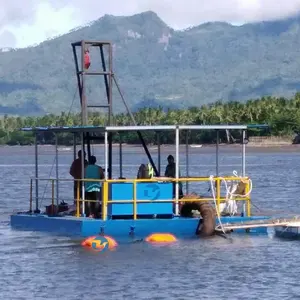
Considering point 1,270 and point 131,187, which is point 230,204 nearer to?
point 131,187

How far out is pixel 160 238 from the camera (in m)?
25.8

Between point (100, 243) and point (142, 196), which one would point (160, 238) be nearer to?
point (142, 196)

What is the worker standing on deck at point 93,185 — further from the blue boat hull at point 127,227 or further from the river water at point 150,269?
the river water at point 150,269

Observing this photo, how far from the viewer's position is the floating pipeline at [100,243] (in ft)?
81.1

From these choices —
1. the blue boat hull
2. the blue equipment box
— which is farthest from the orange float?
the blue equipment box

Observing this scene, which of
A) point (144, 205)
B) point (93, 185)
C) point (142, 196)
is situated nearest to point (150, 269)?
point (142, 196)

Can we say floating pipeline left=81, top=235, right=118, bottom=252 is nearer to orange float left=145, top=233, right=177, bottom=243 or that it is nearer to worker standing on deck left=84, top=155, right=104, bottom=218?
orange float left=145, top=233, right=177, bottom=243

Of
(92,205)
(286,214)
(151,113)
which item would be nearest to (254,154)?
(151,113)

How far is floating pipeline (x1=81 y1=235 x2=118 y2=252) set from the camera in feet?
81.1

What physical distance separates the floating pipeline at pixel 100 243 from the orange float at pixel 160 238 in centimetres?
90

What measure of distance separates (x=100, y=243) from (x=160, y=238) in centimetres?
175

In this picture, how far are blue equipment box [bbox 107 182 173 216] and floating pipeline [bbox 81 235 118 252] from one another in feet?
2.86

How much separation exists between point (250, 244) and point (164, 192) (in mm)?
2452

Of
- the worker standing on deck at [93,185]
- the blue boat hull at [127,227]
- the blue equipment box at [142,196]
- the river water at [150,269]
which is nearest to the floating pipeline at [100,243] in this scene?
the river water at [150,269]
